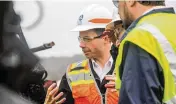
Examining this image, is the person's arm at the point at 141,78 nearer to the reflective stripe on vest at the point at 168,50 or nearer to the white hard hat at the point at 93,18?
the reflective stripe on vest at the point at 168,50

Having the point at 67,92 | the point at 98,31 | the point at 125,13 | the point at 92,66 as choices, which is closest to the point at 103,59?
the point at 92,66

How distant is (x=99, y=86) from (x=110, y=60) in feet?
0.87

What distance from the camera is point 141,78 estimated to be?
1664 millimetres

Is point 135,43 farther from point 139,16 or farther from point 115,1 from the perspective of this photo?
point 115,1

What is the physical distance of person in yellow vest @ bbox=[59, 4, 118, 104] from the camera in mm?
2828

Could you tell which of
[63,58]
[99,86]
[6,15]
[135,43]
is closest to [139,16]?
[135,43]

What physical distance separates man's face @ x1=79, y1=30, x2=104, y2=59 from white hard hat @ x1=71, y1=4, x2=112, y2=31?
0.06 meters

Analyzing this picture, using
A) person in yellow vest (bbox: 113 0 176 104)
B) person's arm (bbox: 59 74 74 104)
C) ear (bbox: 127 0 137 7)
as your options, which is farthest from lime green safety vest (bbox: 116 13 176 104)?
person's arm (bbox: 59 74 74 104)

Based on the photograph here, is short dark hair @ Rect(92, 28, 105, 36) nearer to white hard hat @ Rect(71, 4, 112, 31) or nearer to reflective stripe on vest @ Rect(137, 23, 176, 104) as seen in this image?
white hard hat @ Rect(71, 4, 112, 31)

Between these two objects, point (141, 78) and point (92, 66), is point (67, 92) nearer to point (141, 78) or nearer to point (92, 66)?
point (92, 66)

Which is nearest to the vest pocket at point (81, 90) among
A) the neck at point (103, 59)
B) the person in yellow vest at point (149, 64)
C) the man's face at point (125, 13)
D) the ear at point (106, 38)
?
the neck at point (103, 59)

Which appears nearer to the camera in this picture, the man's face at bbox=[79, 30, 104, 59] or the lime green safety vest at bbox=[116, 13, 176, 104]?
the lime green safety vest at bbox=[116, 13, 176, 104]

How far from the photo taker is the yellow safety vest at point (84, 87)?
2.79m

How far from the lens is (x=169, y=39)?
1681 millimetres
